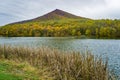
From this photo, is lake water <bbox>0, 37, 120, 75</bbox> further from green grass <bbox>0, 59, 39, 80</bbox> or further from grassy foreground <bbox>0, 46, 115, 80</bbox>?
green grass <bbox>0, 59, 39, 80</bbox>

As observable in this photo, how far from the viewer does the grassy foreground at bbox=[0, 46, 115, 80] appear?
39.2ft

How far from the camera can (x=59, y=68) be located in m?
13.7

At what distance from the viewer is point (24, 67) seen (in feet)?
49.2

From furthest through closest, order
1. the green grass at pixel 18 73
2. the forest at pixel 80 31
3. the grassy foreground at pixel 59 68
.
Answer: the forest at pixel 80 31 < the grassy foreground at pixel 59 68 < the green grass at pixel 18 73

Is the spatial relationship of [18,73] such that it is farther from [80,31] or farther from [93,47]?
[80,31]

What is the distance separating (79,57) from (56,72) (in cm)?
152

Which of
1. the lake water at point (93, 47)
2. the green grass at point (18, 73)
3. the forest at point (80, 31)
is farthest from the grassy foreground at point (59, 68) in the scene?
the forest at point (80, 31)

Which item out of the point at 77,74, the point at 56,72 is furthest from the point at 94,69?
the point at 56,72

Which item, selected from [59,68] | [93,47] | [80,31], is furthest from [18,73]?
[80,31]

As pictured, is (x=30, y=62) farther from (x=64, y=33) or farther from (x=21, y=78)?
(x=64, y=33)

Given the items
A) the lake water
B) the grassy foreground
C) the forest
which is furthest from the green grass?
the forest

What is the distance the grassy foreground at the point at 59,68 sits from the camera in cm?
1196

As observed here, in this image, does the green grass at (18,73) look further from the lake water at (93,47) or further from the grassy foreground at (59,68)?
the lake water at (93,47)

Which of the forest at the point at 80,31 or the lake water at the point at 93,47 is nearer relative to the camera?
the lake water at the point at 93,47
